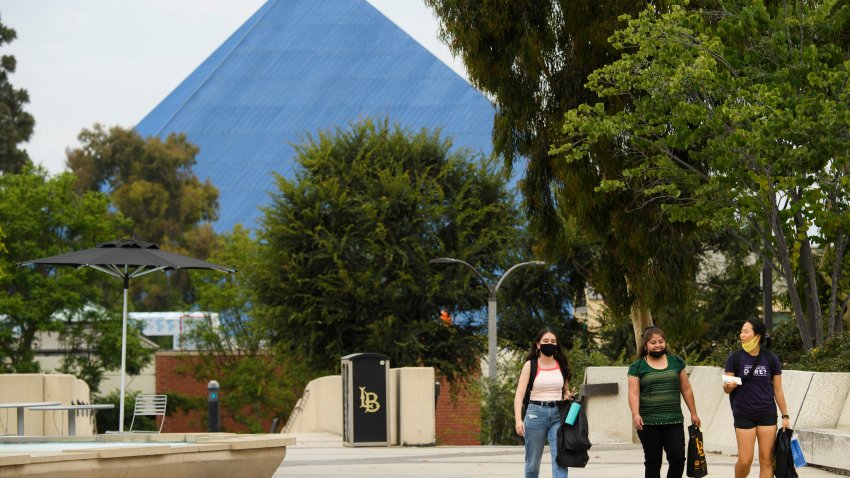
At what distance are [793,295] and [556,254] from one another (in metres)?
8.36

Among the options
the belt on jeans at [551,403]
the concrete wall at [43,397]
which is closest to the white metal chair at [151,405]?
the concrete wall at [43,397]

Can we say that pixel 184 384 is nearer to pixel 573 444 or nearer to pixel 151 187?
pixel 151 187

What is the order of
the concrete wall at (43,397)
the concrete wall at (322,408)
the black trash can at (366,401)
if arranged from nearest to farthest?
the concrete wall at (43,397) < the black trash can at (366,401) < the concrete wall at (322,408)

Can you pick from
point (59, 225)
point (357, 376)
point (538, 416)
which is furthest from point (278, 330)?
point (538, 416)

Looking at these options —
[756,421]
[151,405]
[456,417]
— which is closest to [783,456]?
[756,421]

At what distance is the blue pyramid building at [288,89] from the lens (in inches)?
3873

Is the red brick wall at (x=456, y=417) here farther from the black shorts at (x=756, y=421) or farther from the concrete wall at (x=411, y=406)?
the black shorts at (x=756, y=421)

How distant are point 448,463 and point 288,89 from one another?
281 ft

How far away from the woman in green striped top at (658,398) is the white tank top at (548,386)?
0.57m

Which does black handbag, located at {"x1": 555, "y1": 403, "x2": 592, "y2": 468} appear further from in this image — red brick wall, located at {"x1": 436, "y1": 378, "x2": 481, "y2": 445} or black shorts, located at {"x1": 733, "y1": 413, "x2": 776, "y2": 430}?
red brick wall, located at {"x1": 436, "y1": 378, "x2": 481, "y2": 445}

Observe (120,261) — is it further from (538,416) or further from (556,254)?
(556,254)

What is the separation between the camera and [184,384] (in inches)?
2226

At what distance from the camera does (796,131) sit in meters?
18.8

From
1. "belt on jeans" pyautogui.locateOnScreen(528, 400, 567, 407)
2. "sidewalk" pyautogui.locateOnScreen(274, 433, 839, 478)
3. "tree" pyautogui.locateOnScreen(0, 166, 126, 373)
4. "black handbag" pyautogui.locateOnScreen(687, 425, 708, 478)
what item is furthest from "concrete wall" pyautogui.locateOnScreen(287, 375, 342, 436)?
"black handbag" pyautogui.locateOnScreen(687, 425, 708, 478)
